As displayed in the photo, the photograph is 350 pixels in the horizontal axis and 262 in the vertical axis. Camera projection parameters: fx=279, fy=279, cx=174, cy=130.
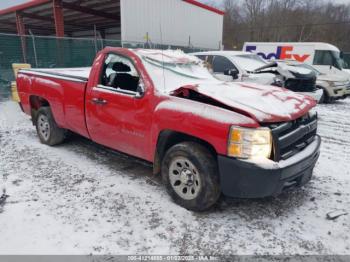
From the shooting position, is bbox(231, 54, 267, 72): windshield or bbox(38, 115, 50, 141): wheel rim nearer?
bbox(38, 115, 50, 141): wheel rim

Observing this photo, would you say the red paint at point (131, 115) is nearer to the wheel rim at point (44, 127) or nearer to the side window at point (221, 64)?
the wheel rim at point (44, 127)

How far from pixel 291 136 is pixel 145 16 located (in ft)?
48.8

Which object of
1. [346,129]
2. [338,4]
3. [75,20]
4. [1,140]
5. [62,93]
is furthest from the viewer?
[338,4]

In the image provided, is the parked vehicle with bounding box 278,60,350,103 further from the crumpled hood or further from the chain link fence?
the chain link fence

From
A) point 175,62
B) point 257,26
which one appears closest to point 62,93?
point 175,62

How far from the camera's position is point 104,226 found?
296 cm

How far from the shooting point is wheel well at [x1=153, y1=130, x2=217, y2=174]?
3167 mm

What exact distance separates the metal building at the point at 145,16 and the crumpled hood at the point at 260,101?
394 inches

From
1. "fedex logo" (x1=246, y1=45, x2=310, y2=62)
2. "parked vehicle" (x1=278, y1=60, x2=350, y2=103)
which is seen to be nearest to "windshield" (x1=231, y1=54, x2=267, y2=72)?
"parked vehicle" (x1=278, y1=60, x2=350, y2=103)

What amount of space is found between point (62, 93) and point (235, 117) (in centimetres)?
316

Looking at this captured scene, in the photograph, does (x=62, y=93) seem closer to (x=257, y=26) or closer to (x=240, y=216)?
(x=240, y=216)

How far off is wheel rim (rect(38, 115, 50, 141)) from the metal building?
829 cm

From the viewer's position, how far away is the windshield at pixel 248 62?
27.7 ft

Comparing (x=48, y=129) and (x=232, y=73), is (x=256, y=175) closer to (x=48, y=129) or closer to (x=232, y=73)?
(x=48, y=129)
